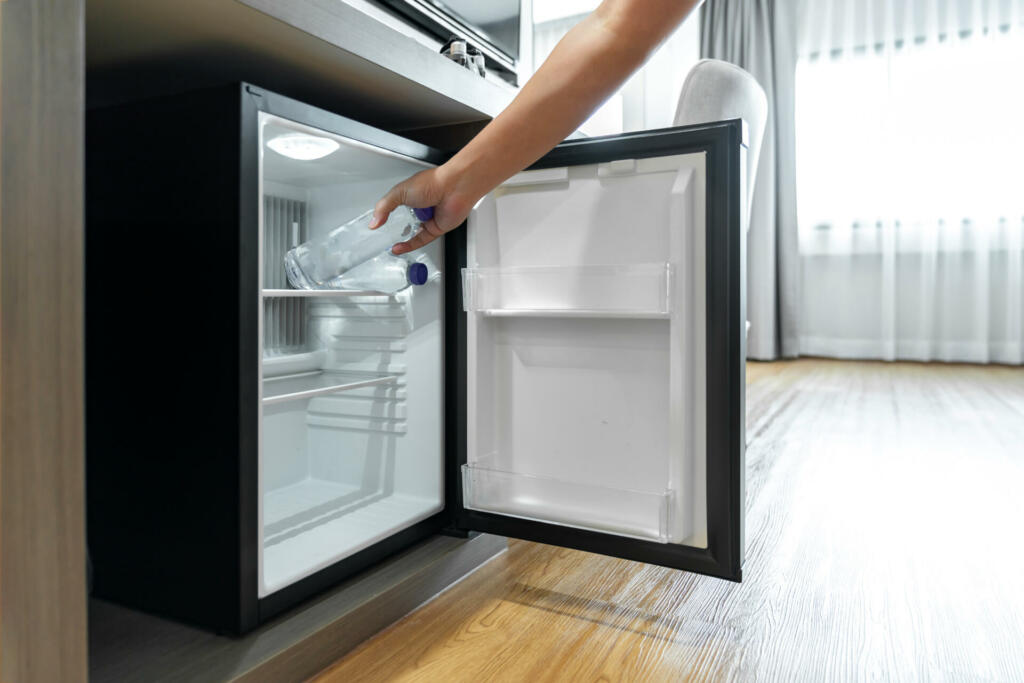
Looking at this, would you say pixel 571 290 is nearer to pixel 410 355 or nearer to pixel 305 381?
pixel 410 355

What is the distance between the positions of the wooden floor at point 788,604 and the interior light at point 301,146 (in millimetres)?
649

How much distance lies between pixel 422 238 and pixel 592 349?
0.93 feet

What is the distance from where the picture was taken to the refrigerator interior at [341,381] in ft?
3.48

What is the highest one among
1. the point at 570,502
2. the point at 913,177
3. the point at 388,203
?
the point at 913,177

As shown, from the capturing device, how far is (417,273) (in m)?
1.06

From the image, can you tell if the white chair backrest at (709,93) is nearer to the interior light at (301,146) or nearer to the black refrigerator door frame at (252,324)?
the interior light at (301,146)

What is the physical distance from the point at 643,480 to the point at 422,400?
0.38 meters

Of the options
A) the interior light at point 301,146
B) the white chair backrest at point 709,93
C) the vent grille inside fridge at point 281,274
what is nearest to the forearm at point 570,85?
the interior light at point 301,146

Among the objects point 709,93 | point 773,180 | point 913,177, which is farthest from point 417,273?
point 913,177

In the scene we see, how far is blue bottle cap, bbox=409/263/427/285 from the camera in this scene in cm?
106

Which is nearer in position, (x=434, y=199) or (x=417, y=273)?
(x=434, y=199)

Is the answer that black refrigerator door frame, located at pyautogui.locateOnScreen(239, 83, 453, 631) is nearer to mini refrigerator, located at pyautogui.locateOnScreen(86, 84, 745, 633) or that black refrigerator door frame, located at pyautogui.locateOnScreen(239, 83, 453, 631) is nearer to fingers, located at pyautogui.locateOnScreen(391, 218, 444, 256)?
mini refrigerator, located at pyautogui.locateOnScreen(86, 84, 745, 633)

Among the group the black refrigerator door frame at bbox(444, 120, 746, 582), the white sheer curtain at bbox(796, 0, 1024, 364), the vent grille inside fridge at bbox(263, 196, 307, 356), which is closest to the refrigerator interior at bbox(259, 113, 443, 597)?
the vent grille inside fridge at bbox(263, 196, 307, 356)

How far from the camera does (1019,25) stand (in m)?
3.77
